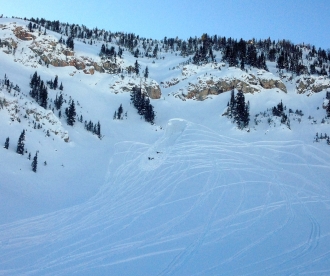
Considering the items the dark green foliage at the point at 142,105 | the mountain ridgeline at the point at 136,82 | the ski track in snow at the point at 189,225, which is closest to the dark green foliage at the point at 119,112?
the mountain ridgeline at the point at 136,82

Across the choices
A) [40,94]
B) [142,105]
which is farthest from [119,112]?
[40,94]

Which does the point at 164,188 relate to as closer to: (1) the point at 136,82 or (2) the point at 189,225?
(2) the point at 189,225

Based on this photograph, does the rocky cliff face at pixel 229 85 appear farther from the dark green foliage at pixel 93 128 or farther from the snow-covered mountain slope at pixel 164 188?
the dark green foliage at pixel 93 128

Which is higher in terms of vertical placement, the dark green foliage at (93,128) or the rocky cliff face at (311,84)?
the rocky cliff face at (311,84)

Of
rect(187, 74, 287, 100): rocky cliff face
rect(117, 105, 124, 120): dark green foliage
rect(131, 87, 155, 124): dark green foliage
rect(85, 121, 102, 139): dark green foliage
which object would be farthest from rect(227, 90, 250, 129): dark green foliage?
rect(85, 121, 102, 139): dark green foliage

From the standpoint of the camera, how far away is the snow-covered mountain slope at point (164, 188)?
29.3 ft

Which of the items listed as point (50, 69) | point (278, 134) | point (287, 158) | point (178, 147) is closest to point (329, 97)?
point (278, 134)

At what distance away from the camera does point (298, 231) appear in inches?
431

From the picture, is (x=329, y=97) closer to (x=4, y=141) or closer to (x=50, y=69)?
(x=4, y=141)

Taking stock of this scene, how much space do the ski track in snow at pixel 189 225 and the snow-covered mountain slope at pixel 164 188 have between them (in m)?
0.06

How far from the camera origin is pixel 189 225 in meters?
11.7

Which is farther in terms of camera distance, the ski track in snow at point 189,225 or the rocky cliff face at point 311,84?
the rocky cliff face at point 311,84

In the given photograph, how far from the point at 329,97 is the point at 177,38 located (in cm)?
7131

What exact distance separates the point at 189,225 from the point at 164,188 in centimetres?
568
